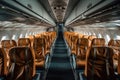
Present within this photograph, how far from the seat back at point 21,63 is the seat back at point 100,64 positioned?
1.40m

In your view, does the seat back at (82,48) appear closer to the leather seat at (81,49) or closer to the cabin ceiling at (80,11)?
the leather seat at (81,49)

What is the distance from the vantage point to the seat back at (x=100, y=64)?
4.36m

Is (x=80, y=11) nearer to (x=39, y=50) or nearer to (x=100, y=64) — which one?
(x=39, y=50)

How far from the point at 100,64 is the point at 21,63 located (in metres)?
1.87

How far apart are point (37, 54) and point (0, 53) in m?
2.87

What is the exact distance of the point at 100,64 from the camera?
14.8ft

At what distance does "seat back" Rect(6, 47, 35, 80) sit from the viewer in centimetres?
441

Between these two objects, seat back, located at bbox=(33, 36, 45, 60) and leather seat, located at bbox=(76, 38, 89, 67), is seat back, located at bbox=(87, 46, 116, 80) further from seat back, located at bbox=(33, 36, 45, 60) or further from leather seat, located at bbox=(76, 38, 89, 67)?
seat back, located at bbox=(33, 36, 45, 60)

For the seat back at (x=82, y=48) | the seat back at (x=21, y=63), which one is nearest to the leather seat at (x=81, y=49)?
the seat back at (x=82, y=48)

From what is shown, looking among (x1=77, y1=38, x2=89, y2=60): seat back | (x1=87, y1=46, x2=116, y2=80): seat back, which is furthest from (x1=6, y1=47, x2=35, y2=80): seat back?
(x1=77, y1=38, x2=89, y2=60): seat back

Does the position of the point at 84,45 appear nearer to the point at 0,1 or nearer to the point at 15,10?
the point at 15,10

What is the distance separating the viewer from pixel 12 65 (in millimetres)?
4449

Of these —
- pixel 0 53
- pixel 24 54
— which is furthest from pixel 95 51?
pixel 0 53

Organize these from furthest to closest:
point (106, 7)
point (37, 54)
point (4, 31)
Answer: point (4, 31)
point (37, 54)
point (106, 7)
